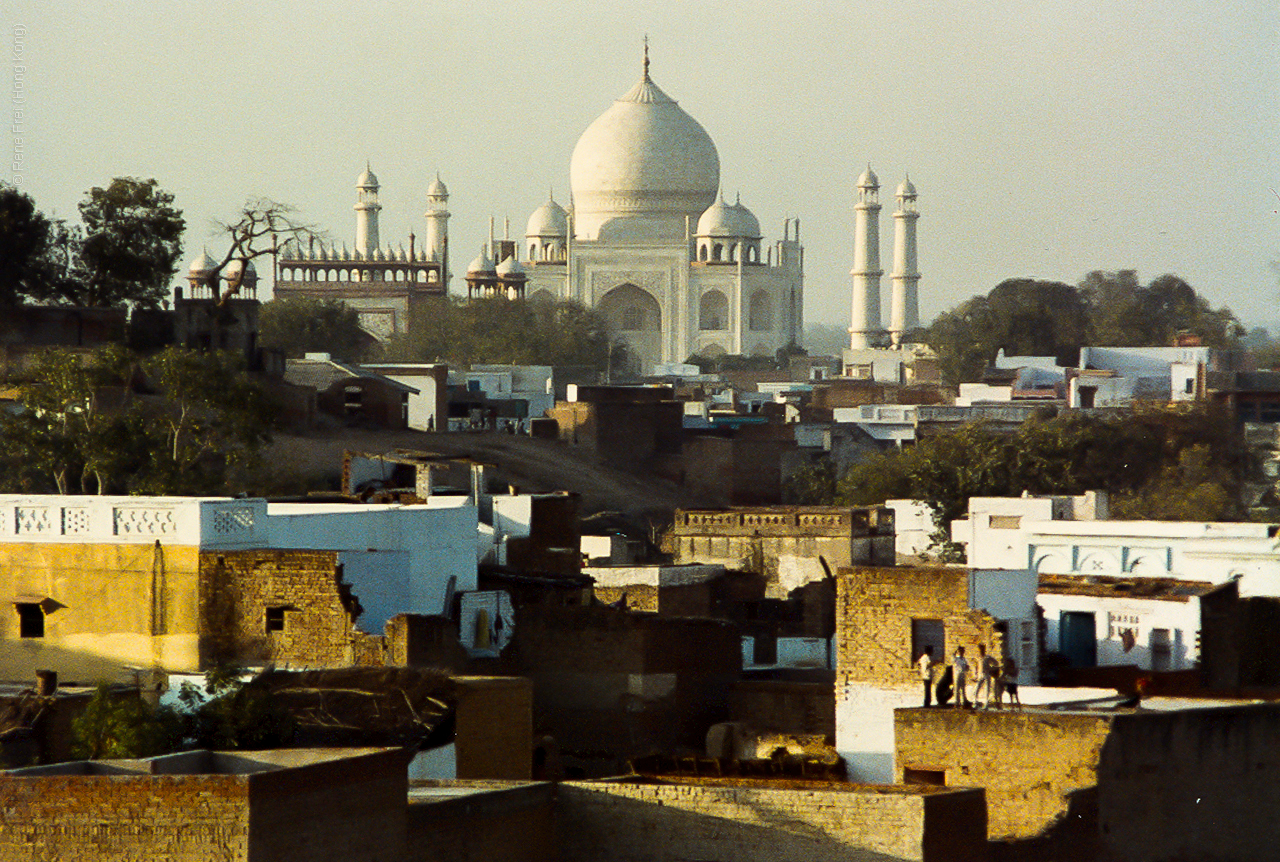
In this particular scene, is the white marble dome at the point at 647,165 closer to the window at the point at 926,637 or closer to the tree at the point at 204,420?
the tree at the point at 204,420

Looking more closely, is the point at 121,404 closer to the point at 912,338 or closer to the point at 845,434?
the point at 845,434

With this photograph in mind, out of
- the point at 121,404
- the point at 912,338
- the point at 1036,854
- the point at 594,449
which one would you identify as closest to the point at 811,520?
the point at 121,404

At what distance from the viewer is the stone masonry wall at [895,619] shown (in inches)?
501

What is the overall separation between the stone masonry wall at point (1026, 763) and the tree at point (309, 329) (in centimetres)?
3234

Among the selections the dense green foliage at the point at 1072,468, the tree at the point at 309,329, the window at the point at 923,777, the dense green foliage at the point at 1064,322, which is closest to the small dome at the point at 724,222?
the dense green foliage at the point at 1064,322

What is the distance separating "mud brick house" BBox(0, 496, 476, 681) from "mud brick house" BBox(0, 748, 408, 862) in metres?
3.26

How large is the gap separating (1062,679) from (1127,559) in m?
4.06

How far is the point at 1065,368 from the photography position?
147 feet

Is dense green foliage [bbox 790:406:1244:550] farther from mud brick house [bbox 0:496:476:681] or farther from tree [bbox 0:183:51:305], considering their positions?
mud brick house [bbox 0:496:476:681]

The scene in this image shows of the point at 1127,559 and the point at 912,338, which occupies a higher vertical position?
the point at 912,338

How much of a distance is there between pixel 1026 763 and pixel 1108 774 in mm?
349

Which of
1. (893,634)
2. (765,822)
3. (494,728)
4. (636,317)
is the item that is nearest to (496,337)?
(636,317)

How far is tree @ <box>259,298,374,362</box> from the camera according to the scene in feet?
144

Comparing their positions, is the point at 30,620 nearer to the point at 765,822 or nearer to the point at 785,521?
the point at 765,822
